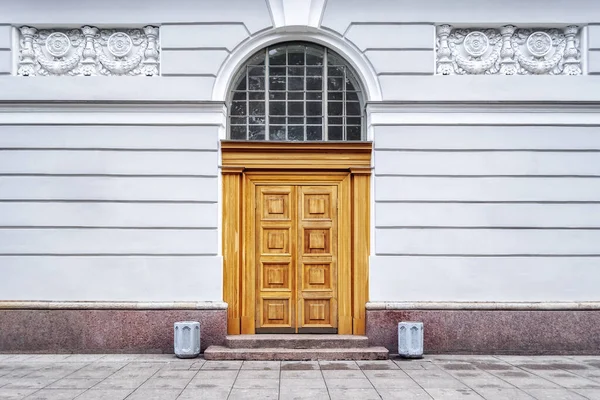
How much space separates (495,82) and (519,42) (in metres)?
0.95

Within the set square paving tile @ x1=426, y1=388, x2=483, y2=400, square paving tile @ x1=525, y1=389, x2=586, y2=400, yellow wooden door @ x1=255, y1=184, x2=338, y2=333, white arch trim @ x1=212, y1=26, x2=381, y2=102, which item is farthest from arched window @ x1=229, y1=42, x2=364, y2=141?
square paving tile @ x1=525, y1=389, x2=586, y2=400

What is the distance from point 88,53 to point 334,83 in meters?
4.50

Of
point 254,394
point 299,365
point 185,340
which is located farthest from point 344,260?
point 254,394

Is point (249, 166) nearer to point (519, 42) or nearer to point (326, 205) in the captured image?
point (326, 205)

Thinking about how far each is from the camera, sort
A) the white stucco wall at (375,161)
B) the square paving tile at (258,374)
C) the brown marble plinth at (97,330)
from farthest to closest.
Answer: the white stucco wall at (375,161)
the brown marble plinth at (97,330)
the square paving tile at (258,374)

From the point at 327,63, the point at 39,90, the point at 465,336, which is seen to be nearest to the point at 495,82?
the point at 327,63

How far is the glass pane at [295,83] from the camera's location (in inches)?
420

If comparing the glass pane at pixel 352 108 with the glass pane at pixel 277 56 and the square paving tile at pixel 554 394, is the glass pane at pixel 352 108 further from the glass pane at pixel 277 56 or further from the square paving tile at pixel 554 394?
the square paving tile at pixel 554 394

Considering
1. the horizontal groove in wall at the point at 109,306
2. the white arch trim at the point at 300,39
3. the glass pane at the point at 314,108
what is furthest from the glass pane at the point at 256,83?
the horizontal groove in wall at the point at 109,306

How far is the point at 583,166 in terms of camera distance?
1013 cm

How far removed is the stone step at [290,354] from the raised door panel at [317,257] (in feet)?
2.96

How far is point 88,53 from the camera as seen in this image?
10305 mm

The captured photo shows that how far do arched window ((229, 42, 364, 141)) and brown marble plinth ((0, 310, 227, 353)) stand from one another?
3.49 meters

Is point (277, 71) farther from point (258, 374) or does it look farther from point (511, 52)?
point (258, 374)
